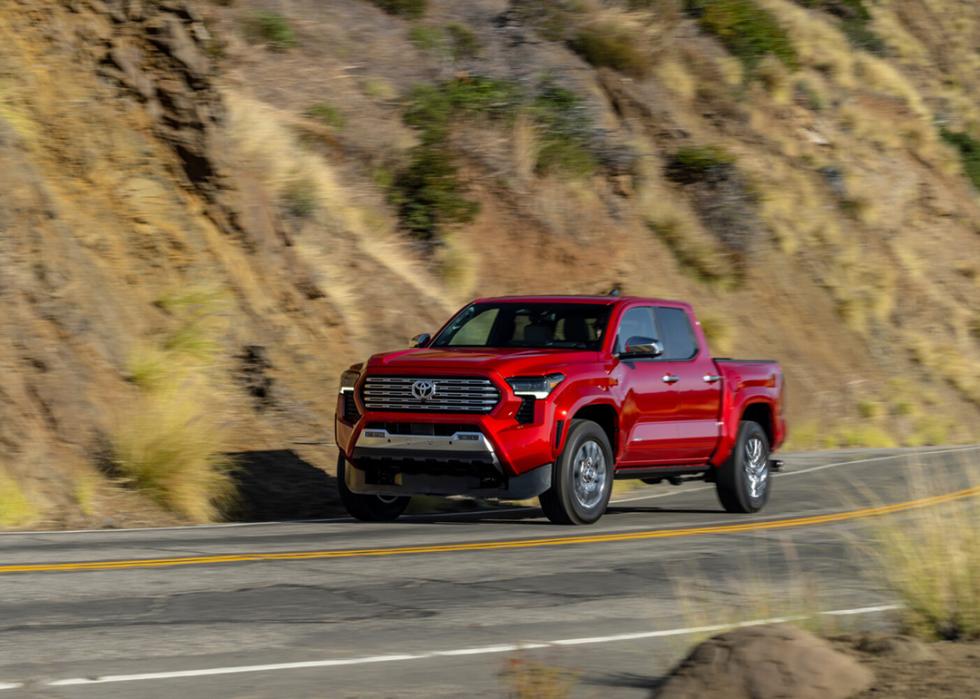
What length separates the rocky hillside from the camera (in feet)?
57.0

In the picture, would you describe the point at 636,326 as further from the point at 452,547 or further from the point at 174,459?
the point at 174,459

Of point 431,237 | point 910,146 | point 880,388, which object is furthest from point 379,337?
point 910,146

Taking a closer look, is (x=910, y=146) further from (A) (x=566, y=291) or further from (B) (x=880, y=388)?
(A) (x=566, y=291)

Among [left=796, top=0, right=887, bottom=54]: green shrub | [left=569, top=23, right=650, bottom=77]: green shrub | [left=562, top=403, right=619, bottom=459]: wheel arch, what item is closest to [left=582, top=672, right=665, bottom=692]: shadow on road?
[left=562, top=403, right=619, bottom=459]: wheel arch

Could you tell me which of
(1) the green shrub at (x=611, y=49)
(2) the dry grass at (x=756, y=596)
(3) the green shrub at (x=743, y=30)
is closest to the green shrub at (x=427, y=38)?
(1) the green shrub at (x=611, y=49)

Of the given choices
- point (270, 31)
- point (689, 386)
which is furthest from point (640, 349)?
point (270, 31)

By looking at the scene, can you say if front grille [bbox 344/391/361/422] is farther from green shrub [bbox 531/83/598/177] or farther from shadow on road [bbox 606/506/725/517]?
green shrub [bbox 531/83/598/177]

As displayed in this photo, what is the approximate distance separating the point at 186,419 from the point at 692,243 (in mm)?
19267

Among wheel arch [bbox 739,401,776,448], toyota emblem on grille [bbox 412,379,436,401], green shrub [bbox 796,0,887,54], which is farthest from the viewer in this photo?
green shrub [bbox 796,0,887,54]

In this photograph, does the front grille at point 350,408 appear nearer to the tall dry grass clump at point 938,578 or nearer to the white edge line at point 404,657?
the white edge line at point 404,657

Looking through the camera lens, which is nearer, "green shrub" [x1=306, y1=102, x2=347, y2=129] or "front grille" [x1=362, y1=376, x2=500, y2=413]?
"front grille" [x1=362, y1=376, x2=500, y2=413]

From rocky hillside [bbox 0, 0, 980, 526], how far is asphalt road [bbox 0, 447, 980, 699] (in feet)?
10.00

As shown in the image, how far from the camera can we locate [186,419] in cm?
1603

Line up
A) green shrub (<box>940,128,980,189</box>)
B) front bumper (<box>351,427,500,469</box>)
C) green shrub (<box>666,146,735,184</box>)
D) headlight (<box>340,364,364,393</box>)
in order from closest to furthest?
front bumper (<box>351,427,500,469</box>) → headlight (<box>340,364,364,393</box>) → green shrub (<box>666,146,735,184</box>) → green shrub (<box>940,128,980,189</box>)
